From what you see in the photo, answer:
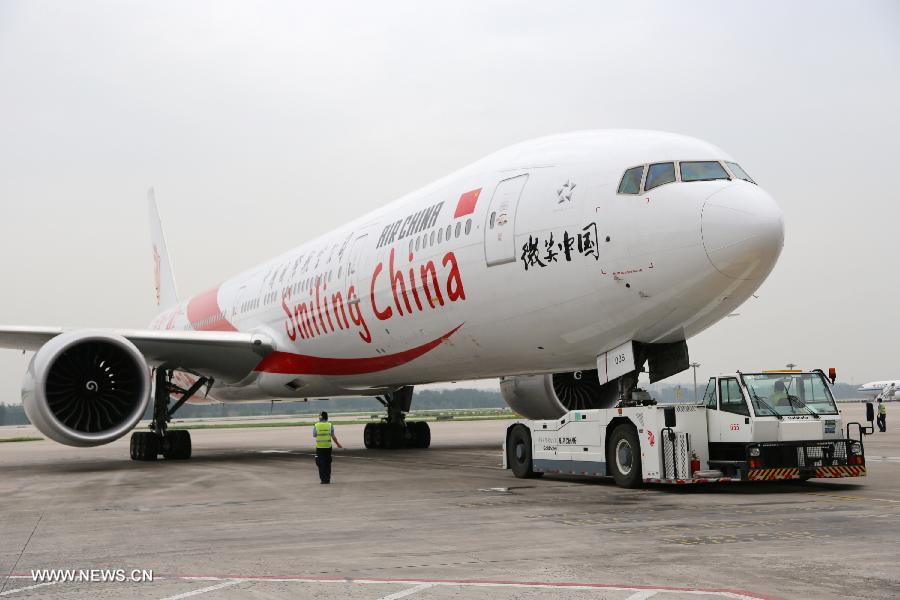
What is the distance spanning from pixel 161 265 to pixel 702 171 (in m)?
26.3

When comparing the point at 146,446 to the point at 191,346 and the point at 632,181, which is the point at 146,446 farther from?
the point at 632,181

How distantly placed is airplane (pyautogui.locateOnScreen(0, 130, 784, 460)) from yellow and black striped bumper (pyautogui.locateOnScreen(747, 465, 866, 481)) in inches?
74.3

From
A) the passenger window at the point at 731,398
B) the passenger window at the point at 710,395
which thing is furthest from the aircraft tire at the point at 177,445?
the passenger window at the point at 731,398

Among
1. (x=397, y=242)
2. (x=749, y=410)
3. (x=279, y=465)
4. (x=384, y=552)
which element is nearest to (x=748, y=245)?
(x=749, y=410)

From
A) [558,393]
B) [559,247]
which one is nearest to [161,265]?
[558,393]

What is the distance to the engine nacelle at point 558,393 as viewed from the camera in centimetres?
1847

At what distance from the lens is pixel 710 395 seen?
12.6 meters

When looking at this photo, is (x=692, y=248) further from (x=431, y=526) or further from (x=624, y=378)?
(x=431, y=526)

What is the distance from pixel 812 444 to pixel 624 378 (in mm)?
2422

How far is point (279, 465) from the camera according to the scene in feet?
63.9

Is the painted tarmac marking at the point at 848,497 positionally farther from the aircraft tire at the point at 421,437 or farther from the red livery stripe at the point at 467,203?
→ the aircraft tire at the point at 421,437

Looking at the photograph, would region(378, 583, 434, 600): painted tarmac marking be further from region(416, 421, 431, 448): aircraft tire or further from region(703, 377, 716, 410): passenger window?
region(416, 421, 431, 448): aircraft tire

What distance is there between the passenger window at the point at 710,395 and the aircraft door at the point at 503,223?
9.81 ft

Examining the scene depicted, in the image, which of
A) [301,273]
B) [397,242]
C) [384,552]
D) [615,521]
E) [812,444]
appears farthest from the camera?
[301,273]
